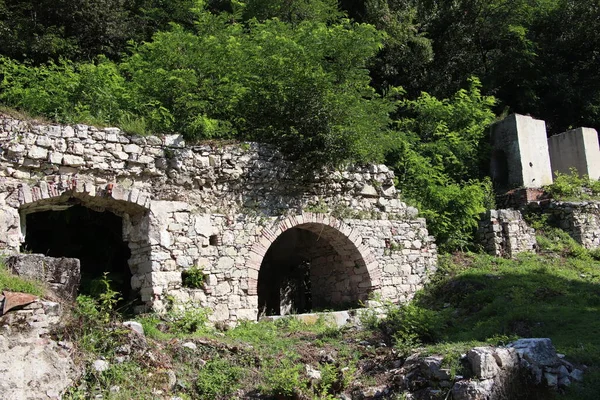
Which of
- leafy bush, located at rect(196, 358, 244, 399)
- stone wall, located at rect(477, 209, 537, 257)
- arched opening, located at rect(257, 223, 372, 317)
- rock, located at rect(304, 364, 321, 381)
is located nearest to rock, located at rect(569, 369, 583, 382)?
rock, located at rect(304, 364, 321, 381)

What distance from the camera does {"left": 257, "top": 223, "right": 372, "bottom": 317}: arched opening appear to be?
11.0m

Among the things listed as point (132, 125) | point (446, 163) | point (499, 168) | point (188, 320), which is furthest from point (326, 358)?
point (499, 168)

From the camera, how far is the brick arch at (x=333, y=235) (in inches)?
393

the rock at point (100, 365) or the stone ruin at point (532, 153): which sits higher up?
the stone ruin at point (532, 153)

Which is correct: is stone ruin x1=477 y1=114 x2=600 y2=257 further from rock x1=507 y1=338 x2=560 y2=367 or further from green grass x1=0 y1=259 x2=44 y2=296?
green grass x1=0 y1=259 x2=44 y2=296

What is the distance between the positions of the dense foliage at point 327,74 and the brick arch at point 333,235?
1006 mm

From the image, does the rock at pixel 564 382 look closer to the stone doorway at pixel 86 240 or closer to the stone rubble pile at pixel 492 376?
the stone rubble pile at pixel 492 376

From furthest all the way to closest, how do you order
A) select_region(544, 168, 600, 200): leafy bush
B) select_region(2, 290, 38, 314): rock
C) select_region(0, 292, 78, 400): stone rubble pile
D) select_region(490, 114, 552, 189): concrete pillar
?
select_region(490, 114, 552, 189): concrete pillar → select_region(544, 168, 600, 200): leafy bush → select_region(2, 290, 38, 314): rock → select_region(0, 292, 78, 400): stone rubble pile

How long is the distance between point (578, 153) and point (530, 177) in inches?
88.1

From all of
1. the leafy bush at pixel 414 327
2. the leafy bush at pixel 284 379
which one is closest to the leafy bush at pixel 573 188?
the leafy bush at pixel 414 327

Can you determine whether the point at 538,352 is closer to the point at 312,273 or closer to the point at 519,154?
the point at 312,273

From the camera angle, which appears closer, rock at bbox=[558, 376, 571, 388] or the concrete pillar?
rock at bbox=[558, 376, 571, 388]

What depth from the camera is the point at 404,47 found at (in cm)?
1883

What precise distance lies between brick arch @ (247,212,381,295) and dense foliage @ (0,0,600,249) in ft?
3.30
